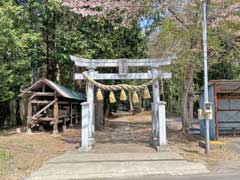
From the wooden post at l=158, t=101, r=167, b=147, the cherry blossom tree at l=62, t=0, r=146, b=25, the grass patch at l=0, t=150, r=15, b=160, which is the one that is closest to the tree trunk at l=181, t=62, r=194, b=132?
the cherry blossom tree at l=62, t=0, r=146, b=25

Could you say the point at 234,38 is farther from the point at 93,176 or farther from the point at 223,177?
the point at 93,176

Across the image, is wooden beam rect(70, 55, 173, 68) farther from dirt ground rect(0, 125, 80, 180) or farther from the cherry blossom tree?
dirt ground rect(0, 125, 80, 180)

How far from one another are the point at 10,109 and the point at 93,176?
18.4 m

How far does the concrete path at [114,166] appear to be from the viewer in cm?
850

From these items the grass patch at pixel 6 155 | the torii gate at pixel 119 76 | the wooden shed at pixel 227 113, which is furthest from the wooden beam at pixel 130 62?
the wooden shed at pixel 227 113

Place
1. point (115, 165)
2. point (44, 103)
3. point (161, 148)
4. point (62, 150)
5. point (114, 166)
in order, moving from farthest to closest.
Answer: point (44, 103), point (62, 150), point (161, 148), point (115, 165), point (114, 166)

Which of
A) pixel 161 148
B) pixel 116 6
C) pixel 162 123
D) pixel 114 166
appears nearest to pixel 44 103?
pixel 116 6

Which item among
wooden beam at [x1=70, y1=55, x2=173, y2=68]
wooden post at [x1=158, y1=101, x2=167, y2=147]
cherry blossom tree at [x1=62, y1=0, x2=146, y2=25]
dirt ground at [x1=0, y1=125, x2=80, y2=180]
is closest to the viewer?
dirt ground at [x1=0, y1=125, x2=80, y2=180]

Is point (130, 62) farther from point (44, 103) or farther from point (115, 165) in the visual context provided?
point (44, 103)

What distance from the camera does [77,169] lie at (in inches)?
359

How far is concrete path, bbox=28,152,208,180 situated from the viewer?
8.50 metres

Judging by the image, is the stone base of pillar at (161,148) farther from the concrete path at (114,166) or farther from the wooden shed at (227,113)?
the wooden shed at (227,113)

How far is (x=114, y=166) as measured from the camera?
9.42m

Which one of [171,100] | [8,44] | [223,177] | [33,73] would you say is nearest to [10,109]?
[33,73]
